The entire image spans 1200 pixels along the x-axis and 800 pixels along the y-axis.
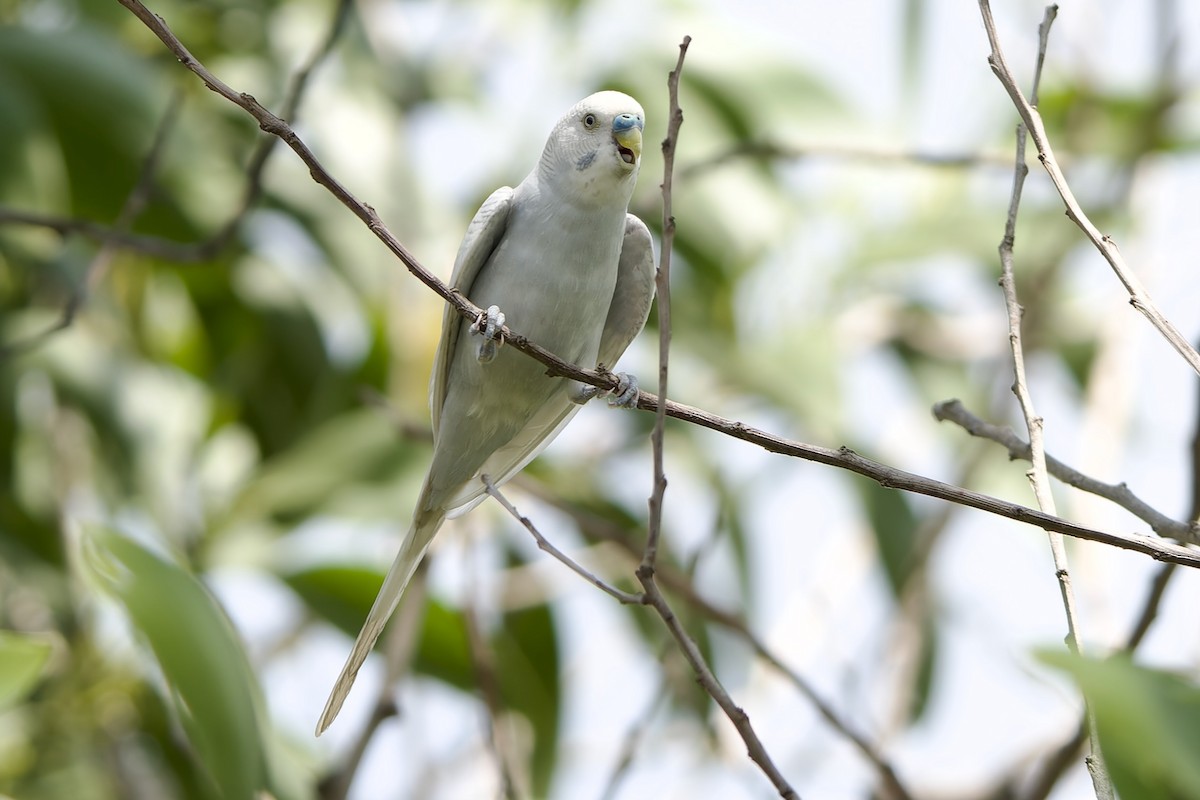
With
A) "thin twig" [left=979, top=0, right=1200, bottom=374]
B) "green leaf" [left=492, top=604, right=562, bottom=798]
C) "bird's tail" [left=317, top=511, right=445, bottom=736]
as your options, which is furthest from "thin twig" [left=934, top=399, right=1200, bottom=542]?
"green leaf" [left=492, top=604, right=562, bottom=798]

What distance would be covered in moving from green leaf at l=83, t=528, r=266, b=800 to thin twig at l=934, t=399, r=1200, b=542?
126 cm

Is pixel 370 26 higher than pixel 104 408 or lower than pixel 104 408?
higher

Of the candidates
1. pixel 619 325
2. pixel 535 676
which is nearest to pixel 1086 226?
pixel 619 325

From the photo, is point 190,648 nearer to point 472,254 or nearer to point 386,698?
point 386,698

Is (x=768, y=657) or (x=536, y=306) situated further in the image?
(x=536, y=306)

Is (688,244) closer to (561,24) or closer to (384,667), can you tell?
(561,24)

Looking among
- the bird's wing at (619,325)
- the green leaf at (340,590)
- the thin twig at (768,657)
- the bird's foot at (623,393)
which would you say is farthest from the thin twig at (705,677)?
the green leaf at (340,590)

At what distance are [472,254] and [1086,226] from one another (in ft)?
4.60

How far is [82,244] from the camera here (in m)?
3.73

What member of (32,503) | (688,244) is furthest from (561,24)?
(32,503)

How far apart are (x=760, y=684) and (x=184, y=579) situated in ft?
8.59

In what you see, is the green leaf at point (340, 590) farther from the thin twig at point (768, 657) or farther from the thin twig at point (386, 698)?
the thin twig at point (768, 657)

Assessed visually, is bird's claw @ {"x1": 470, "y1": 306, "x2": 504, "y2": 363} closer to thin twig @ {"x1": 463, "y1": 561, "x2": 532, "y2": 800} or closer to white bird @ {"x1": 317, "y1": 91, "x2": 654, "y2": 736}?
white bird @ {"x1": 317, "y1": 91, "x2": 654, "y2": 736}

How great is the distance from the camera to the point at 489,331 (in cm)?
229
